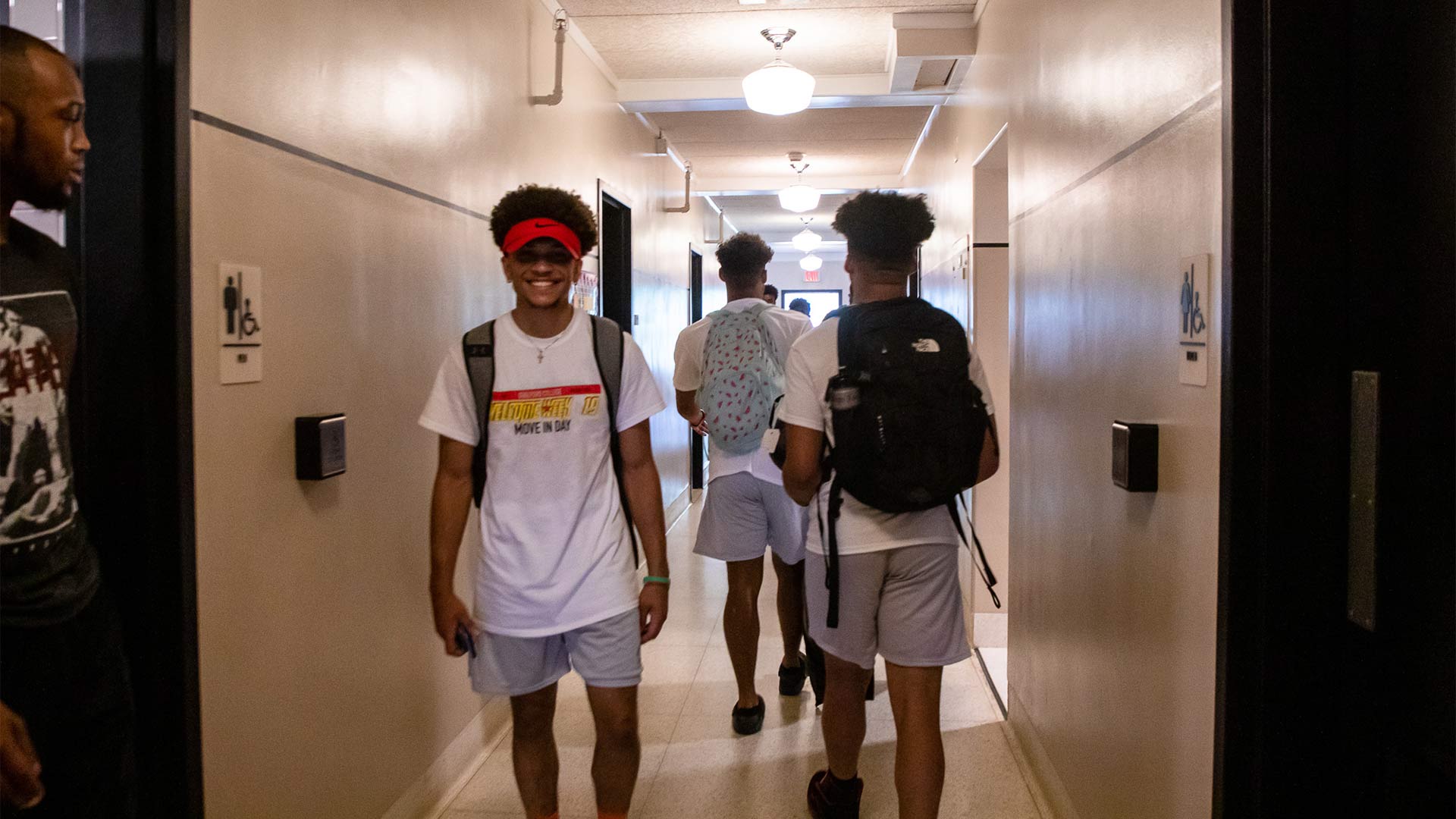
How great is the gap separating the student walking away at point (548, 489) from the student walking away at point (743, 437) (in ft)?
2.89

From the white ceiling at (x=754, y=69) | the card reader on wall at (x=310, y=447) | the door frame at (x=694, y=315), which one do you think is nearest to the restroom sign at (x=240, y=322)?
the card reader on wall at (x=310, y=447)

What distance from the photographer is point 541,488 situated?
1.95m

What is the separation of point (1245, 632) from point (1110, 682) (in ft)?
2.22

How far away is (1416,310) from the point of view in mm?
1269

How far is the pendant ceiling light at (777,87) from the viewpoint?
4.12 m

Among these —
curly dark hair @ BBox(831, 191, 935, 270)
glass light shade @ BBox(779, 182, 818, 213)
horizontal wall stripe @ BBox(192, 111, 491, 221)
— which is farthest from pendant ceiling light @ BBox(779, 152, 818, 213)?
curly dark hair @ BBox(831, 191, 935, 270)

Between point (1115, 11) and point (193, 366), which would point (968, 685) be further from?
point (193, 366)

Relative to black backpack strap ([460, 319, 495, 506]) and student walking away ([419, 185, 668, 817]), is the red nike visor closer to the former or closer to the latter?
student walking away ([419, 185, 668, 817])

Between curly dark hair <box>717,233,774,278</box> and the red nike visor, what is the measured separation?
1.18 m

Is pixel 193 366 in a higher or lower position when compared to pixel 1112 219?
lower

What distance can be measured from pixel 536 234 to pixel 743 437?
3.74 ft

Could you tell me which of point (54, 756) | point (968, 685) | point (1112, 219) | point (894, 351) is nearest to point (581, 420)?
point (894, 351)

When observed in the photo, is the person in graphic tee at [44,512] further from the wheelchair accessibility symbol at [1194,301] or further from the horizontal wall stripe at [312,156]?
the wheelchair accessibility symbol at [1194,301]

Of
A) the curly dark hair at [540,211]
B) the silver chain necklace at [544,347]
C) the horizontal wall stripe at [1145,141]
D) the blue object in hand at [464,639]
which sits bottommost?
the blue object in hand at [464,639]
